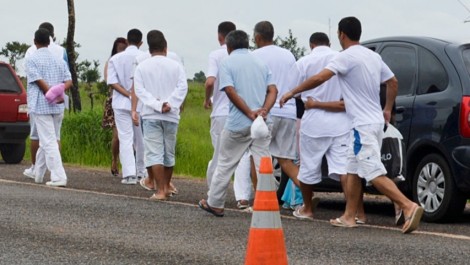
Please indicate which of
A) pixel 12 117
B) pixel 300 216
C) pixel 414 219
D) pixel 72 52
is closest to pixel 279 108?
pixel 300 216

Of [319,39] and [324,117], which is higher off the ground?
[319,39]

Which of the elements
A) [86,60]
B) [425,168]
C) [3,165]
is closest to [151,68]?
[425,168]

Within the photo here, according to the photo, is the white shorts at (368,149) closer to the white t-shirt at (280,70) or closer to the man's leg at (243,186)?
the white t-shirt at (280,70)

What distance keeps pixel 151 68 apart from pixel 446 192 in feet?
12.2

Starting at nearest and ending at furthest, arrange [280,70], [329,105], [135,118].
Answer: [329,105] → [280,70] → [135,118]

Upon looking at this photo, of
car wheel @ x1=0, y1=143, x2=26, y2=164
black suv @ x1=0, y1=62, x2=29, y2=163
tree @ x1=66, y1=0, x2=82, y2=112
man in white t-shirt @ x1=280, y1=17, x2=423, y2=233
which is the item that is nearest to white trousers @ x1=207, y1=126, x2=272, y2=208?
man in white t-shirt @ x1=280, y1=17, x2=423, y2=233

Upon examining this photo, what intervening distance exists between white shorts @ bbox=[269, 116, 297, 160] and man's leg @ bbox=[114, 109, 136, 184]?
4148mm

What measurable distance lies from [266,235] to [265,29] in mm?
5431

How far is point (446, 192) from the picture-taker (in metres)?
11.9

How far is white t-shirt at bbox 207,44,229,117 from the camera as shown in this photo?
13547 mm

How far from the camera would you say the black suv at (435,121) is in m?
11.7

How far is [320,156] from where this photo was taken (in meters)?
12.2

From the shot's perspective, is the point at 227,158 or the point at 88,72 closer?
the point at 227,158

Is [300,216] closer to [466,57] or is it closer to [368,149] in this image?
[368,149]
